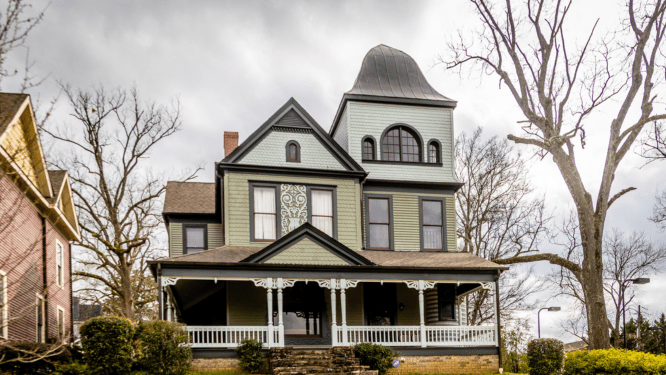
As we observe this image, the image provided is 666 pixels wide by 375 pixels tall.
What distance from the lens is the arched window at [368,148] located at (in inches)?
958

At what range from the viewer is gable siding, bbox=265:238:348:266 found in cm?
1975

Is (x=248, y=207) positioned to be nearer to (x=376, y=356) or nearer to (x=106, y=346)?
(x=376, y=356)

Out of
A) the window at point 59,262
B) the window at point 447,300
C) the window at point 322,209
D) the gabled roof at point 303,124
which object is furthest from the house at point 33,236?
the window at point 447,300

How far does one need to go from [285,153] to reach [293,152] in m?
0.33

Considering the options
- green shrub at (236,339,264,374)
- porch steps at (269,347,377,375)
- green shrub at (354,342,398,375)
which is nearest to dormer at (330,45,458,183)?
green shrub at (354,342,398,375)

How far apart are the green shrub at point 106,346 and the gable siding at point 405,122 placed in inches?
463

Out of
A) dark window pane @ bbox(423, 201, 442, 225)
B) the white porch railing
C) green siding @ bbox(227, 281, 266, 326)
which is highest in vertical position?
dark window pane @ bbox(423, 201, 442, 225)

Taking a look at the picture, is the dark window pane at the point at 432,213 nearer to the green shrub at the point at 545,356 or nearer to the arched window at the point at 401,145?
the arched window at the point at 401,145

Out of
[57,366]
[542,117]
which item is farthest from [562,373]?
[57,366]

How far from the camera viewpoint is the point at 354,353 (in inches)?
726

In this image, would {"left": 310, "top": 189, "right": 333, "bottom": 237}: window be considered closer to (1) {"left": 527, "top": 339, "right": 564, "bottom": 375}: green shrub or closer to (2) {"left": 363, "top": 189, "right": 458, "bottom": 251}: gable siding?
(2) {"left": 363, "top": 189, "right": 458, "bottom": 251}: gable siding

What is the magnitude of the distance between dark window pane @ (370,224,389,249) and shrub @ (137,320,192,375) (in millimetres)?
9372

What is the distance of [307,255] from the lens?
20016 mm

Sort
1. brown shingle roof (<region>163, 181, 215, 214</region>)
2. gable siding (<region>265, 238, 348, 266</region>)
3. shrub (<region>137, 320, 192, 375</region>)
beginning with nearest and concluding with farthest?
shrub (<region>137, 320, 192, 375</region>) < gable siding (<region>265, 238, 348, 266</region>) < brown shingle roof (<region>163, 181, 215, 214</region>)
